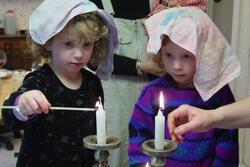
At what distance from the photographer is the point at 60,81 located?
126 cm

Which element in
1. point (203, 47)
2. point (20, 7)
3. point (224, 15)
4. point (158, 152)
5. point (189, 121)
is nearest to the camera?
point (158, 152)

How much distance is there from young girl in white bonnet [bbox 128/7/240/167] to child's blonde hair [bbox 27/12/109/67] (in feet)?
0.55

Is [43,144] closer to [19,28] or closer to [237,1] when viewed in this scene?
[237,1]

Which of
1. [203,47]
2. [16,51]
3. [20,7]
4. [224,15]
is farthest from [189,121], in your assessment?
[20,7]

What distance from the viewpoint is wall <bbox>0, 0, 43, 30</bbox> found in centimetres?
434

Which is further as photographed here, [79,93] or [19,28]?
[19,28]

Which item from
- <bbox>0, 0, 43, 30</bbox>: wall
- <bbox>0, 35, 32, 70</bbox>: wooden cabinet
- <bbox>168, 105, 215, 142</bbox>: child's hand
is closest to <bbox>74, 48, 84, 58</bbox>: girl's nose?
<bbox>168, 105, 215, 142</bbox>: child's hand

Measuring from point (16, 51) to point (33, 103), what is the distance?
3.21 meters

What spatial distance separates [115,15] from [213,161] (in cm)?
73

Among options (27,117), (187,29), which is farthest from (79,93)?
(187,29)

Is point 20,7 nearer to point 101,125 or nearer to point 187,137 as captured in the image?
point 187,137

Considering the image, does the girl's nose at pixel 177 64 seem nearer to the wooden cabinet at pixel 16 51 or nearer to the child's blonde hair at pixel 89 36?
the child's blonde hair at pixel 89 36

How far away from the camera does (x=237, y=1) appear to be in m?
2.58

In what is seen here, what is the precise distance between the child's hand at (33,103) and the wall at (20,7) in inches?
139
